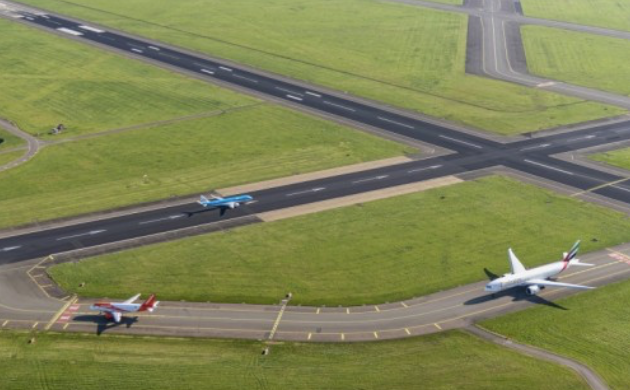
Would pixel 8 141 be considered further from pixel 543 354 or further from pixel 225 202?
pixel 543 354

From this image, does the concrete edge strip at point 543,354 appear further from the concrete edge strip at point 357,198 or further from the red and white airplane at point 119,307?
the red and white airplane at point 119,307

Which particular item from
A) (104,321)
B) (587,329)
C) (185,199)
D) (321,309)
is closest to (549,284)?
(587,329)

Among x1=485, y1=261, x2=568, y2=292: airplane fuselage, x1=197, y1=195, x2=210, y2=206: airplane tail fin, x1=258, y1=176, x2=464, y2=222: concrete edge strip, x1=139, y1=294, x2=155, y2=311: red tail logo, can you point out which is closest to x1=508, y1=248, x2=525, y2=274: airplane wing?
x1=485, y1=261, x2=568, y2=292: airplane fuselage

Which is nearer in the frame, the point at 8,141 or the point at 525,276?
the point at 525,276

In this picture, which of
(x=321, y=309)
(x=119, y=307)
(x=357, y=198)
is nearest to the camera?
(x=119, y=307)

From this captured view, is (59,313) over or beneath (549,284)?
beneath

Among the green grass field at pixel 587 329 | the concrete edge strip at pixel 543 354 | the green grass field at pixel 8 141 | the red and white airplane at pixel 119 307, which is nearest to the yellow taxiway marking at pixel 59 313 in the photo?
the red and white airplane at pixel 119 307
